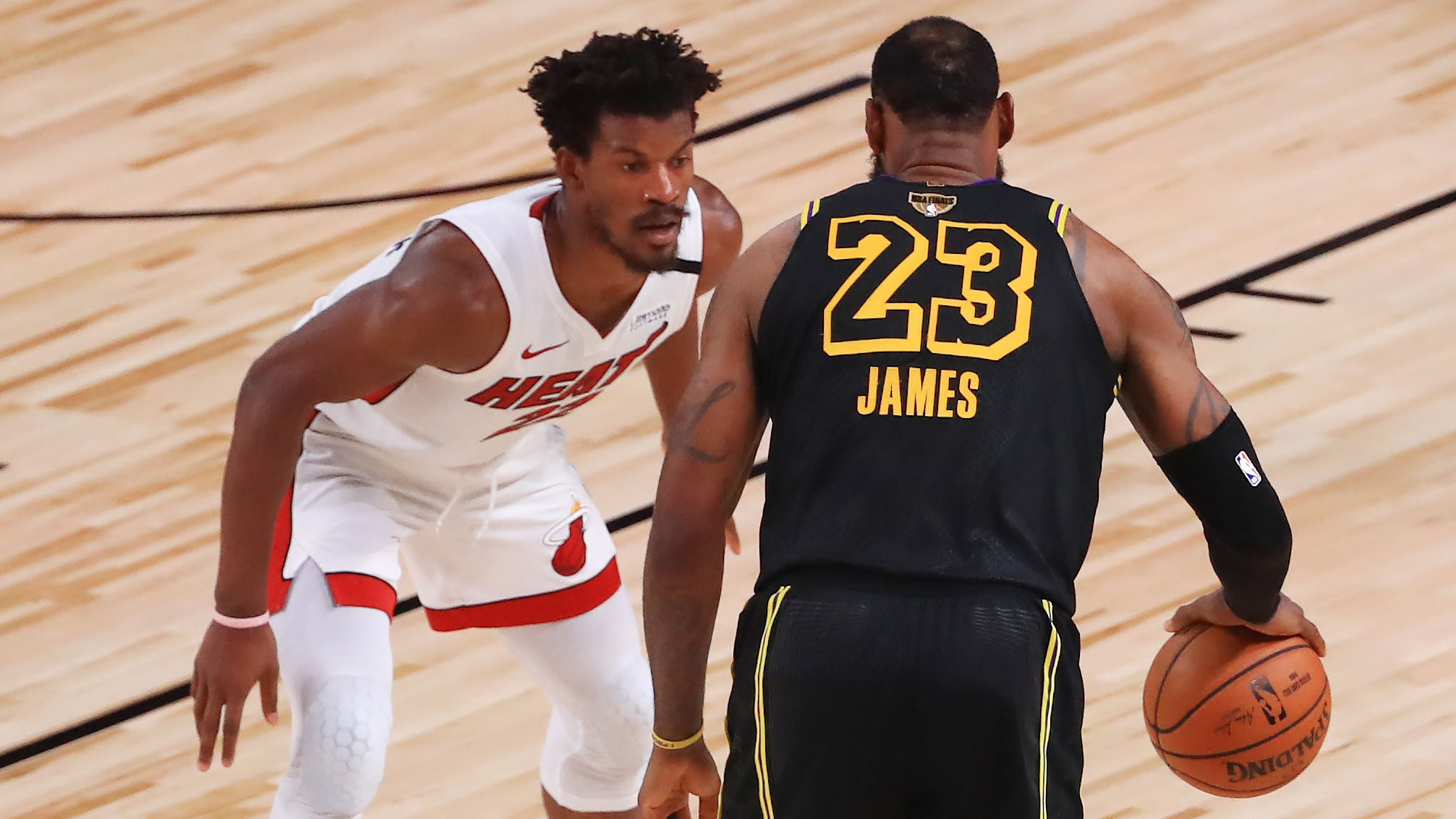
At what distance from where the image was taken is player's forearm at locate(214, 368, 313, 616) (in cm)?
376

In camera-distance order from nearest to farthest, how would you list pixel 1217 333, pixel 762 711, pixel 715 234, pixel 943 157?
pixel 762 711 → pixel 943 157 → pixel 715 234 → pixel 1217 333

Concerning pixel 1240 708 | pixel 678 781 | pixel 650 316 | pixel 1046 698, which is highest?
pixel 650 316

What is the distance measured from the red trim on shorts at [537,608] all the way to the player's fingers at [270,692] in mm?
527

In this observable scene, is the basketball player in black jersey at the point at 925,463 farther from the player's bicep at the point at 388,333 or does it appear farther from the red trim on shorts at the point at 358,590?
the red trim on shorts at the point at 358,590

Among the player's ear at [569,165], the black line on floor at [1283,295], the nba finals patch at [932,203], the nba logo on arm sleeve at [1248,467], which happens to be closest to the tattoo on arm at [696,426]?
the nba finals patch at [932,203]

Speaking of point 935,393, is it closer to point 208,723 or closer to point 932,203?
point 932,203

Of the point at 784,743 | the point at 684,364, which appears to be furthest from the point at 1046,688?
the point at 684,364

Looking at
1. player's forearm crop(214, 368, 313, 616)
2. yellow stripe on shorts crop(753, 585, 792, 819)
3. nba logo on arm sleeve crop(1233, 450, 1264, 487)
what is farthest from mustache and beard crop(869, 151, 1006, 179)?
player's forearm crop(214, 368, 313, 616)

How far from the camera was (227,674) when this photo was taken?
12.5 feet

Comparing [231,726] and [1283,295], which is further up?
[231,726]

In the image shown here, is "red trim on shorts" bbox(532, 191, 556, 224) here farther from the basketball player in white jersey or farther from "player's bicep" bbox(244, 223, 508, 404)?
"player's bicep" bbox(244, 223, 508, 404)

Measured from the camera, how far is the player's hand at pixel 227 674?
3.81 m

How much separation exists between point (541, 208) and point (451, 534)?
2.24 ft

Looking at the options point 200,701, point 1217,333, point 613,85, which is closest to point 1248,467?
point 613,85
